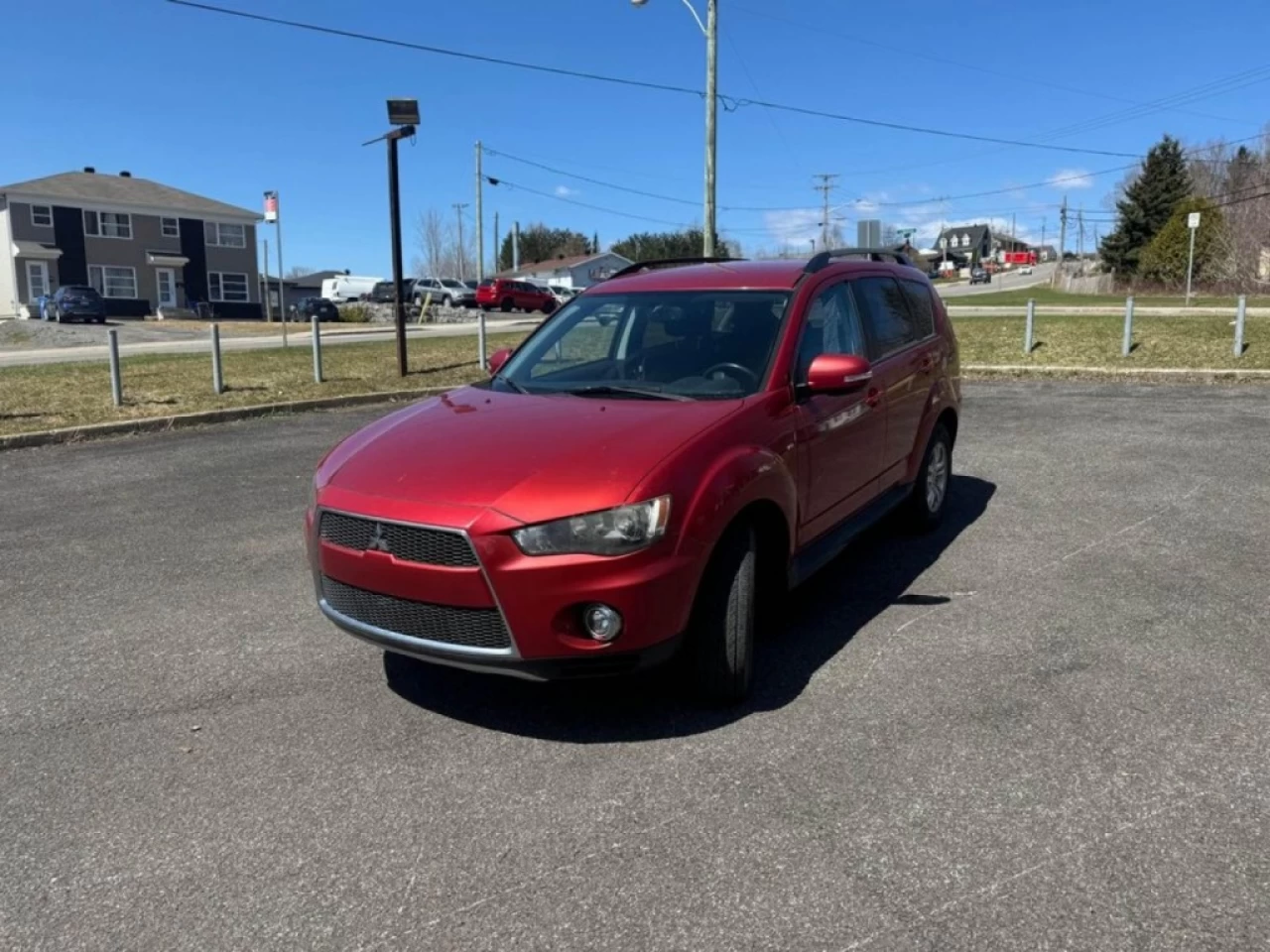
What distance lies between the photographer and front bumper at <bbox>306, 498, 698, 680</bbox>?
3201 mm

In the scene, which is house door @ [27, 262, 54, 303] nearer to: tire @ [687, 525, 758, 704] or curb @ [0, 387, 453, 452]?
curb @ [0, 387, 453, 452]

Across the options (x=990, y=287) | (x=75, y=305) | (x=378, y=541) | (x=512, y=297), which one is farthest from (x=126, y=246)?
(x=990, y=287)

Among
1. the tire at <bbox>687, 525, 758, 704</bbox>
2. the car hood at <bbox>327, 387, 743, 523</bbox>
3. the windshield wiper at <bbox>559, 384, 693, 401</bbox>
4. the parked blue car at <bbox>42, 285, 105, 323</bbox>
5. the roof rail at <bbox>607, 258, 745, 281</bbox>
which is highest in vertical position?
the parked blue car at <bbox>42, 285, 105, 323</bbox>

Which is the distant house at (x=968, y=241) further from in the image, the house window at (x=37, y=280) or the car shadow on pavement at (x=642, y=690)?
the car shadow on pavement at (x=642, y=690)

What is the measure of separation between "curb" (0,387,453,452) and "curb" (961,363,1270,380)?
855 cm

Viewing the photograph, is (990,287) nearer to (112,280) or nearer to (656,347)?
(112,280)

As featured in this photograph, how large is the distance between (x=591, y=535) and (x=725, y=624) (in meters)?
0.68

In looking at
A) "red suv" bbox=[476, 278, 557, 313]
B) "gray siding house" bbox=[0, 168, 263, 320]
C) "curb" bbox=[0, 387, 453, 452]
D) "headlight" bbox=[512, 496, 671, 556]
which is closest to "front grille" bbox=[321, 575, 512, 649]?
"headlight" bbox=[512, 496, 671, 556]

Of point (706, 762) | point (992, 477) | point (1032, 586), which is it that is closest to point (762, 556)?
point (706, 762)

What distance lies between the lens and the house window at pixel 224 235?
60094mm

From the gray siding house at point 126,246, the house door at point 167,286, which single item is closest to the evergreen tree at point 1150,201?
the gray siding house at point 126,246

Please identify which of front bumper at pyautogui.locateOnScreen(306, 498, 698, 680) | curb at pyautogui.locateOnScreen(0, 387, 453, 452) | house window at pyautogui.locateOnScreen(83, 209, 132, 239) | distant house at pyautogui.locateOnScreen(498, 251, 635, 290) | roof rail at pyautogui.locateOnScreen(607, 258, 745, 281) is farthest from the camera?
distant house at pyautogui.locateOnScreen(498, 251, 635, 290)

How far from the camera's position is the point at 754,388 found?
4.16 metres

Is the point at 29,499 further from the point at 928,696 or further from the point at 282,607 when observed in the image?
the point at 928,696
